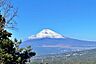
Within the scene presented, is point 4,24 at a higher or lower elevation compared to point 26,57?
higher

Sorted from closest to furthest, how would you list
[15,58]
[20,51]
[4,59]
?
[4,59] < [15,58] < [20,51]

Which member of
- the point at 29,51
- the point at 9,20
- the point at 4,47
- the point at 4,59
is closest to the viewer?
the point at 9,20

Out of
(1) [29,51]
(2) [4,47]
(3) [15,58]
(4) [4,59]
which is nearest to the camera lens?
(4) [4,59]

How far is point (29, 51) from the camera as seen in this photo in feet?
167

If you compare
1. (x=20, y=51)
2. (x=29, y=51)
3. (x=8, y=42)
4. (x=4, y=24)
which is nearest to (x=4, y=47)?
(x=8, y=42)

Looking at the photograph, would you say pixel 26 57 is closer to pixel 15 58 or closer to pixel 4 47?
pixel 15 58

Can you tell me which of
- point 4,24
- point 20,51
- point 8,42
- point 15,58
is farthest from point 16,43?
point 4,24

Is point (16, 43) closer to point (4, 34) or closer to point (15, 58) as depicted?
point (15, 58)

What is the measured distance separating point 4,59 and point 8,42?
8.89 ft

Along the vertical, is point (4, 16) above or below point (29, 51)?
above

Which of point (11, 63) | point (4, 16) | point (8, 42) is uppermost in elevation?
point (4, 16)

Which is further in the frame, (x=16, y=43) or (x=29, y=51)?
(x=29, y=51)

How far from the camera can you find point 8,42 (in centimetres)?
3772

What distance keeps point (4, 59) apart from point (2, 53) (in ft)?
2.87
